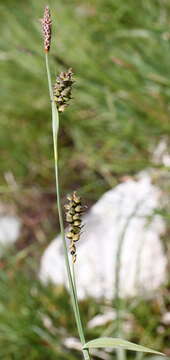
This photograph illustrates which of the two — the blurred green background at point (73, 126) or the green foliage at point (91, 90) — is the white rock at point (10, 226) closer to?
the blurred green background at point (73, 126)

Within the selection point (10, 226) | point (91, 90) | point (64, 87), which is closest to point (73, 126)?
point (91, 90)

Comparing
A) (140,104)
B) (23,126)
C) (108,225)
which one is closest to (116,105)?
(140,104)

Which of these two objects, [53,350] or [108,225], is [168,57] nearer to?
[108,225]

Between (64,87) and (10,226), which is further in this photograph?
(10,226)

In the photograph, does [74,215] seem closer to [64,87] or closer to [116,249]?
[64,87]

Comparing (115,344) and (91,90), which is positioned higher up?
(91,90)

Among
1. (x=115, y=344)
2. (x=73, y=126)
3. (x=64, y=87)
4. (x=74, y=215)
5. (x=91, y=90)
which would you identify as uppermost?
(x=73, y=126)
